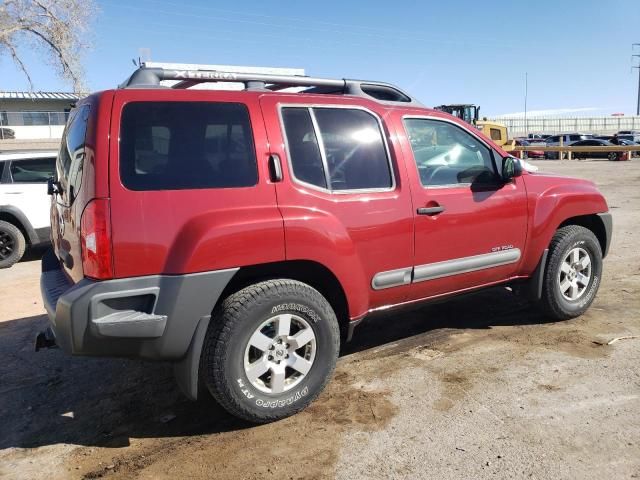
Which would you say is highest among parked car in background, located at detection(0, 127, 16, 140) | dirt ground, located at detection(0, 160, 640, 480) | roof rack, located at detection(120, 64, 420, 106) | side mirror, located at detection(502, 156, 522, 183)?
parked car in background, located at detection(0, 127, 16, 140)

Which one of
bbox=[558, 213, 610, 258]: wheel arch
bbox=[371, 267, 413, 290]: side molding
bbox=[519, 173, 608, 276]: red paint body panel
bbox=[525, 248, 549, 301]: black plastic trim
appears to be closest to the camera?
bbox=[371, 267, 413, 290]: side molding

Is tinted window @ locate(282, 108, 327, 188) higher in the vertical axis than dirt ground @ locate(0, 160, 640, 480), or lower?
higher

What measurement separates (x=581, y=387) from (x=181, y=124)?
9.86ft

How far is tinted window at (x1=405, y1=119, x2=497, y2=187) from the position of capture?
388cm

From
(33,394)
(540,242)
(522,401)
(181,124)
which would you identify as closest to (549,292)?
(540,242)

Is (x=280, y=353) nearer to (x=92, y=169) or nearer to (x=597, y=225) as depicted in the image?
(x=92, y=169)

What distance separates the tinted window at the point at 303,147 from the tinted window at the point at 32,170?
634cm

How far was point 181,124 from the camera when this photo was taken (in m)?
3.02

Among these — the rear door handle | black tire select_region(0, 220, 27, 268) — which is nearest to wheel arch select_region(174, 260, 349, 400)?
the rear door handle

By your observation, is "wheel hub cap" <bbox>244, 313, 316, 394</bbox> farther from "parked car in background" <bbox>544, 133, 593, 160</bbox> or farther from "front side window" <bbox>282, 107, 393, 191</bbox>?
"parked car in background" <bbox>544, 133, 593, 160</bbox>

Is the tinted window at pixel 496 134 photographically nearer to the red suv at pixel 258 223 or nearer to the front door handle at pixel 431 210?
the red suv at pixel 258 223

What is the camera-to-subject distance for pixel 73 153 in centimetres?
317

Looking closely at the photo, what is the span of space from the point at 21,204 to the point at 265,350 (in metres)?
6.55

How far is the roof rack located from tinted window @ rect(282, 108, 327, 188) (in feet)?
1.01
